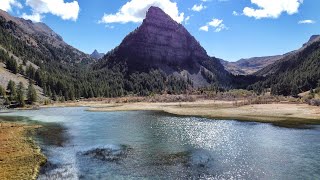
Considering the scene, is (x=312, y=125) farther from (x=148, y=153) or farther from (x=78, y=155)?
(x=78, y=155)

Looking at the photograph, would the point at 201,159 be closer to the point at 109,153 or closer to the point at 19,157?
the point at 109,153

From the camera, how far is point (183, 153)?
59406 millimetres

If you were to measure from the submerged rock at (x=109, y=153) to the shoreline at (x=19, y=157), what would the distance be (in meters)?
7.98

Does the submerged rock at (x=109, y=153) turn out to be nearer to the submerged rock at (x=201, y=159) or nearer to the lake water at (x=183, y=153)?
the lake water at (x=183, y=153)

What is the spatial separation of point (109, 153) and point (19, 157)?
13.9m

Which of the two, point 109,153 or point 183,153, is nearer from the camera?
point 183,153

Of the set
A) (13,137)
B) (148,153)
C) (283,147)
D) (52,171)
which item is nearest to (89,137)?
(13,137)

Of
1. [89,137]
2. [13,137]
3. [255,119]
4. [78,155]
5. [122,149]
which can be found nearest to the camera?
[78,155]

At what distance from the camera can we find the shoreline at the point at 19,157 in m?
44.8

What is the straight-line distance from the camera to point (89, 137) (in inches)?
3073

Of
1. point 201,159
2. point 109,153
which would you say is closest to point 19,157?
point 109,153

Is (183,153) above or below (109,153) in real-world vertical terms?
below

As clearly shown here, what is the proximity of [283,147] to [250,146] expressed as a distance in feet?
18.3

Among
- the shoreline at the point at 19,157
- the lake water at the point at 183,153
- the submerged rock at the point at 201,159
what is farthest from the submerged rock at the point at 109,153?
the submerged rock at the point at 201,159
